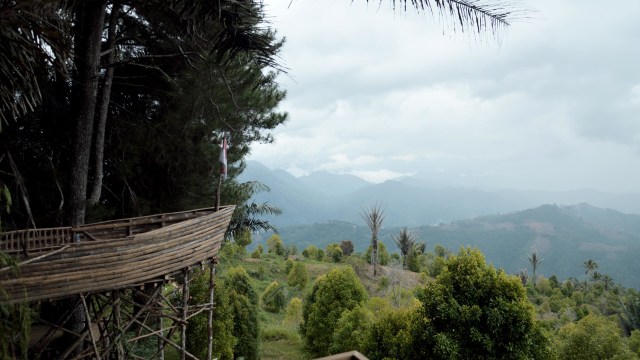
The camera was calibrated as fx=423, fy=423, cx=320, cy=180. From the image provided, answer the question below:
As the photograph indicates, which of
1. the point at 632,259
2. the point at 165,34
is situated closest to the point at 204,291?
the point at 165,34

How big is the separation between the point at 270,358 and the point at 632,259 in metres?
164

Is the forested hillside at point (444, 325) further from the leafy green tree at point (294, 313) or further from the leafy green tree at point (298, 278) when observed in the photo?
the leafy green tree at point (298, 278)

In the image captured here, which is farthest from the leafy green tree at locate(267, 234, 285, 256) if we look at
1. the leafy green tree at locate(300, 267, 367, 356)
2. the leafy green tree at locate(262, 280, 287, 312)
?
the leafy green tree at locate(300, 267, 367, 356)

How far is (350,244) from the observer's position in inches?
1738

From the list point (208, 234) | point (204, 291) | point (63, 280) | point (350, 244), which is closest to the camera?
point (63, 280)

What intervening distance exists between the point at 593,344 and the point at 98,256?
1081cm

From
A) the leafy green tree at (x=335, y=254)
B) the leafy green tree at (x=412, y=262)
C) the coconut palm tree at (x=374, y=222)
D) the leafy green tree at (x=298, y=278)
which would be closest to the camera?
the leafy green tree at (x=298, y=278)

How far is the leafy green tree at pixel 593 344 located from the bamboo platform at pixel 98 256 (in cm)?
905

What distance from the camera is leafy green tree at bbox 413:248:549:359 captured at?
7.70 meters

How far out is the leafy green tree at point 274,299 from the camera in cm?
2320

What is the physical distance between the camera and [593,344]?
10.0m

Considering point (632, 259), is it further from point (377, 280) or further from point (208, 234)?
point (208, 234)

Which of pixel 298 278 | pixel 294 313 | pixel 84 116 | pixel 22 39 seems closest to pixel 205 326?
pixel 84 116

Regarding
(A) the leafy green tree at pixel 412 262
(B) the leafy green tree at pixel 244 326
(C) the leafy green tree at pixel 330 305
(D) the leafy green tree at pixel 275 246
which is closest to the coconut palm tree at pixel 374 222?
(A) the leafy green tree at pixel 412 262
